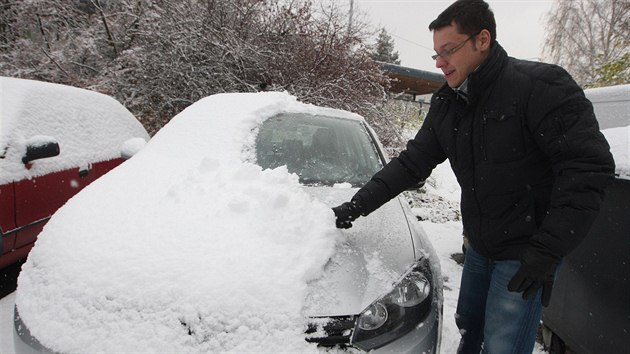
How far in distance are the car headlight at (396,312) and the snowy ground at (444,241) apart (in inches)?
44.0

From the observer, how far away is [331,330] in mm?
1362

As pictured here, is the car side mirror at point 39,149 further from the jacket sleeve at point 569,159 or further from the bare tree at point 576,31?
the bare tree at point 576,31

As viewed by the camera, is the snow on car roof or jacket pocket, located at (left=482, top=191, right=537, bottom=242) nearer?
jacket pocket, located at (left=482, top=191, right=537, bottom=242)

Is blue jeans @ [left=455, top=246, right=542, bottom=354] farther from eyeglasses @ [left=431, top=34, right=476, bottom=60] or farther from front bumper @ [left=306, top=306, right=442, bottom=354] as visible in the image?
eyeglasses @ [left=431, top=34, right=476, bottom=60]

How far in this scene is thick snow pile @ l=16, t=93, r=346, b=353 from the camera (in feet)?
4.26

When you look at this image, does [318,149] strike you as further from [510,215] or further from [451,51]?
[510,215]

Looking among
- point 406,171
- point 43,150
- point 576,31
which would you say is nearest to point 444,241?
point 406,171

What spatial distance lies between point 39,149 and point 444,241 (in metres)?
4.32

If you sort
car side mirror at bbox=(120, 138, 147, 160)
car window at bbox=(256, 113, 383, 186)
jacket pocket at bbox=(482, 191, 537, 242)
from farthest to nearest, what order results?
1. car side mirror at bbox=(120, 138, 147, 160)
2. car window at bbox=(256, 113, 383, 186)
3. jacket pocket at bbox=(482, 191, 537, 242)

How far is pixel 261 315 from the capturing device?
1323 mm

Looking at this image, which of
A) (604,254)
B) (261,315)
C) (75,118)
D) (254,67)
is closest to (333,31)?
(254,67)

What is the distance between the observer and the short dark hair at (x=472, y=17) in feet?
4.89

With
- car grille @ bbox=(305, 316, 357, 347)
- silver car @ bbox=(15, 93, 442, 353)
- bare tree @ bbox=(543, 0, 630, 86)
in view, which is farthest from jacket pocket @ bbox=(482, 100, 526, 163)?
bare tree @ bbox=(543, 0, 630, 86)

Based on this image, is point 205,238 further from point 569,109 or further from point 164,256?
point 569,109
